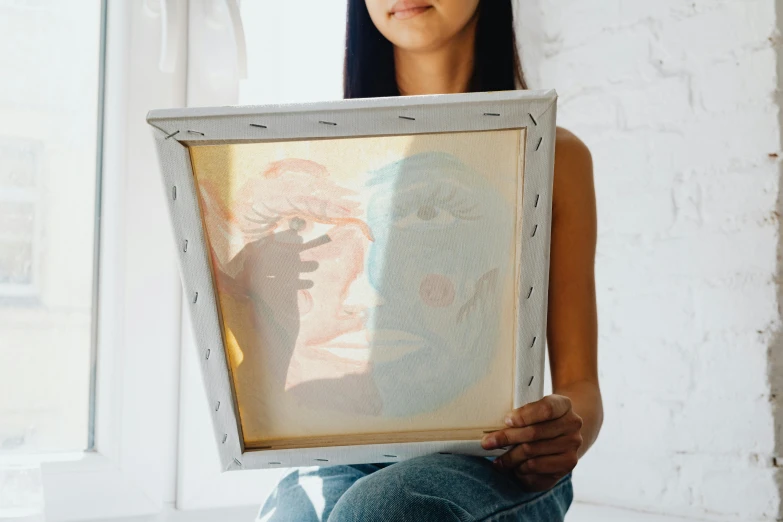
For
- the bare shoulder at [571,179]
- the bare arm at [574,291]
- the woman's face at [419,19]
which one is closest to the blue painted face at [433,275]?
the bare arm at [574,291]

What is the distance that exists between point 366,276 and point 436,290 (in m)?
0.06

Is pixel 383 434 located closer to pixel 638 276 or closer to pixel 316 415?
pixel 316 415

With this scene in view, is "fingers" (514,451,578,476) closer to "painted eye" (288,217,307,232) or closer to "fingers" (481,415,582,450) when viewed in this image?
"fingers" (481,415,582,450)

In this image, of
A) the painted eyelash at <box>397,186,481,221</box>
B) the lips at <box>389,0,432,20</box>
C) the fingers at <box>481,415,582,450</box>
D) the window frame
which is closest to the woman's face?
the lips at <box>389,0,432,20</box>

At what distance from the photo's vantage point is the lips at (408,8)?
0.99 m

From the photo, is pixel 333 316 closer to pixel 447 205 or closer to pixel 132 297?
pixel 447 205

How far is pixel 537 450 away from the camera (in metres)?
0.63

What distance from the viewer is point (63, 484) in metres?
1.12

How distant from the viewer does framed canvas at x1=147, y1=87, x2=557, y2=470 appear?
590 mm

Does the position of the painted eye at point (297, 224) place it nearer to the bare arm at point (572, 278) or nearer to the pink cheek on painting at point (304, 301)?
the pink cheek on painting at point (304, 301)

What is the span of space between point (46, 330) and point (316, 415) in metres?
0.67

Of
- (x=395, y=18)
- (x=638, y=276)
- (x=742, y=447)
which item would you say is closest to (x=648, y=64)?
(x=638, y=276)

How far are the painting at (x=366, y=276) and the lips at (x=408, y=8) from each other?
1.51 feet

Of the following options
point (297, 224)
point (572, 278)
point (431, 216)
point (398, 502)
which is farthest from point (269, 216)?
point (572, 278)
